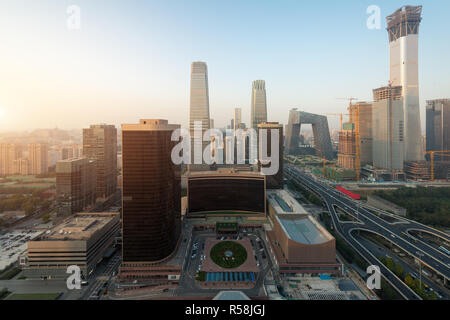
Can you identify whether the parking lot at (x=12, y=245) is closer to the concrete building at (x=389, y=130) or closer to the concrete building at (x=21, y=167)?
the concrete building at (x=21, y=167)

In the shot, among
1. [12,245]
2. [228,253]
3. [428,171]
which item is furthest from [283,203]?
[428,171]

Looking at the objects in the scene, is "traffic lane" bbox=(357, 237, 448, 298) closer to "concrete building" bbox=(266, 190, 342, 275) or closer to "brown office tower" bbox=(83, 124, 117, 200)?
"concrete building" bbox=(266, 190, 342, 275)

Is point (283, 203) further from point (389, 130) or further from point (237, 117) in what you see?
point (237, 117)

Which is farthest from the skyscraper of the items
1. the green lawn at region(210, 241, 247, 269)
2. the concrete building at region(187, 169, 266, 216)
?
the green lawn at region(210, 241, 247, 269)

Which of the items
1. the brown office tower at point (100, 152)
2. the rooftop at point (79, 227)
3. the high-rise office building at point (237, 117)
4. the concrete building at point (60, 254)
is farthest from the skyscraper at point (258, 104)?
the concrete building at point (60, 254)

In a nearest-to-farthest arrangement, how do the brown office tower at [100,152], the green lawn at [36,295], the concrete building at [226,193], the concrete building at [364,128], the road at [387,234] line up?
the green lawn at [36,295], the road at [387,234], the concrete building at [226,193], the brown office tower at [100,152], the concrete building at [364,128]
